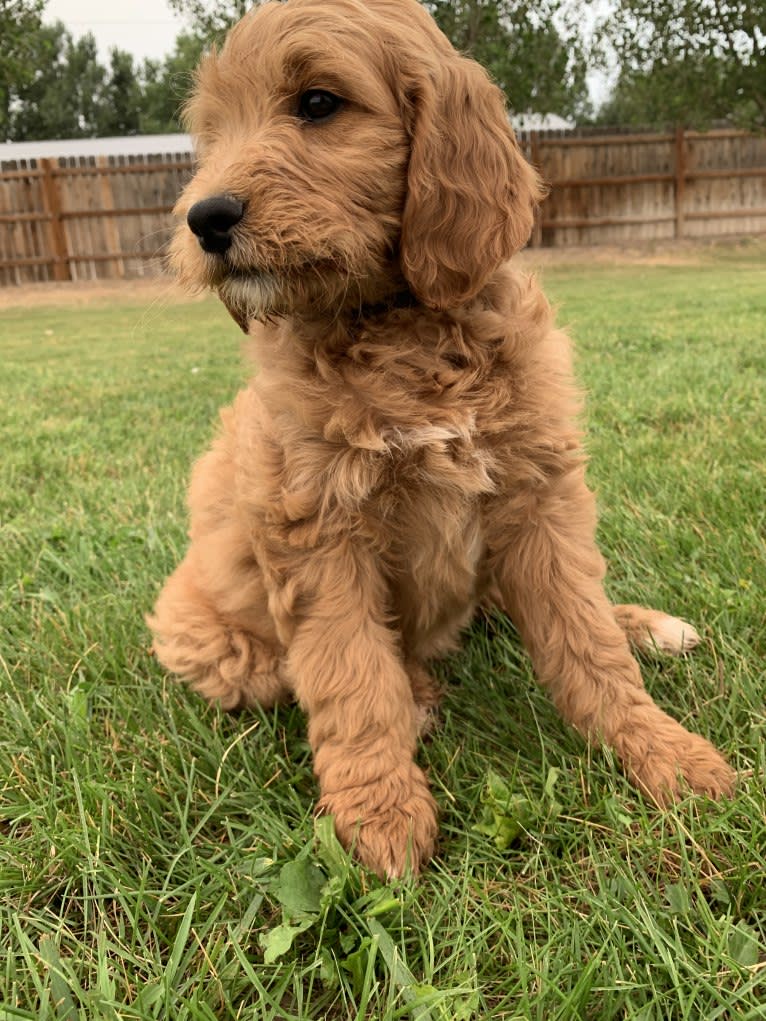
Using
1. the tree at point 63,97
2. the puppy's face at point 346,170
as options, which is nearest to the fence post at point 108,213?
the puppy's face at point 346,170

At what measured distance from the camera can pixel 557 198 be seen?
19.3 m

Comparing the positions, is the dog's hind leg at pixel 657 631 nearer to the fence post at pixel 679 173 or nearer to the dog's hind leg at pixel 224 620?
the dog's hind leg at pixel 224 620

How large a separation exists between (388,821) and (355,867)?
12 cm

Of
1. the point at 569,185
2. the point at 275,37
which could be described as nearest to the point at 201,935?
the point at 275,37

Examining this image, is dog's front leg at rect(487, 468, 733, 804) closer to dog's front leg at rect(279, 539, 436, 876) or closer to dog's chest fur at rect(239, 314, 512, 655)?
dog's chest fur at rect(239, 314, 512, 655)

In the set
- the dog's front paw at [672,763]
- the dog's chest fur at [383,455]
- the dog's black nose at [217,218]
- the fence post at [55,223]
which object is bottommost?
the dog's front paw at [672,763]

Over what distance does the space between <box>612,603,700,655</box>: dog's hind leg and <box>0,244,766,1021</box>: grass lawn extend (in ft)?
0.18

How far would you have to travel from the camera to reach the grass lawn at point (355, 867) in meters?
1.34

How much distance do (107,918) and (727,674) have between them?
1512 millimetres

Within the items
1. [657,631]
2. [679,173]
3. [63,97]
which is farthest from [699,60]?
[63,97]

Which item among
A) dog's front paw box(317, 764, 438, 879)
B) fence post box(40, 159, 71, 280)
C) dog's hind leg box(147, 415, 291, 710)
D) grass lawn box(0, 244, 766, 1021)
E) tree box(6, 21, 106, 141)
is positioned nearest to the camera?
grass lawn box(0, 244, 766, 1021)

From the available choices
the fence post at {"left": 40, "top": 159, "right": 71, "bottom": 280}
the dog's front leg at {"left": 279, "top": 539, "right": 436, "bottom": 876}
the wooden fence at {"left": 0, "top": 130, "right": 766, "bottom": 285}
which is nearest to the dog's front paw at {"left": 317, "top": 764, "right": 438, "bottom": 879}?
the dog's front leg at {"left": 279, "top": 539, "right": 436, "bottom": 876}

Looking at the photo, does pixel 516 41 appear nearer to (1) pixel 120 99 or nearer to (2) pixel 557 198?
(2) pixel 557 198

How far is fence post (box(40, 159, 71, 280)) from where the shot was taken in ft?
58.9
